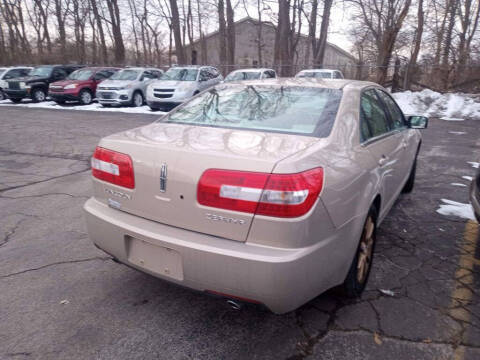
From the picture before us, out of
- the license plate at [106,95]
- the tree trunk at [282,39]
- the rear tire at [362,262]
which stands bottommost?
the rear tire at [362,262]

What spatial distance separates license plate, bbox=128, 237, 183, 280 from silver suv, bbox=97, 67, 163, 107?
47.1 ft

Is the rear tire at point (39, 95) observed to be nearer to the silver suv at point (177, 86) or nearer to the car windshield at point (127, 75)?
the car windshield at point (127, 75)

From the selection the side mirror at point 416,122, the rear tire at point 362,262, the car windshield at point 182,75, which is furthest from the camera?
the car windshield at point 182,75

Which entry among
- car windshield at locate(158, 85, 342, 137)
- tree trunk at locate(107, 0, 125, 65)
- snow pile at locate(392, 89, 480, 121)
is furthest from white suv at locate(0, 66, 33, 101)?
car windshield at locate(158, 85, 342, 137)

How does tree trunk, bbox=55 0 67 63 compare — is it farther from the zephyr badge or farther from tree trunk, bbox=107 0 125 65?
the zephyr badge

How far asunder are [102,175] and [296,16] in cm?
3099

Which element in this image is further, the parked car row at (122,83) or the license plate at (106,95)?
the license plate at (106,95)

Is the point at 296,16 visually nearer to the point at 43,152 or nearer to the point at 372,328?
the point at 43,152

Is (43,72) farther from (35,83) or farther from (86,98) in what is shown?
(86,98)

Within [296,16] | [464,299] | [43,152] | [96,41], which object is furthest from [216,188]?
[96,41]

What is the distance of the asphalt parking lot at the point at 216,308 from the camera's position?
2.22 meters

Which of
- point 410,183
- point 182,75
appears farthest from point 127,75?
point 410,183

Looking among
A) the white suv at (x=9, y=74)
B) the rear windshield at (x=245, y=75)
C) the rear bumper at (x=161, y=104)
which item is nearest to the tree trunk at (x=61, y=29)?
the white suv at (x=9, y=74)

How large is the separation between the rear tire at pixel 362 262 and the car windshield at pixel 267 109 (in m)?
0.81
